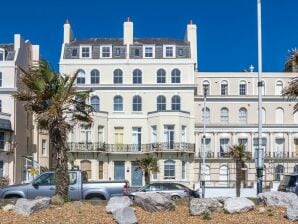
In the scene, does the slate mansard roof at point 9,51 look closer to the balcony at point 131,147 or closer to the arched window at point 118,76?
the balcony at point 131,147

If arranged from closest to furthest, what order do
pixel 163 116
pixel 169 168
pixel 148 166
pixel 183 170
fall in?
pixel 148 166 → pixel 169 168 → pixel 163 116 → pixel 183 170

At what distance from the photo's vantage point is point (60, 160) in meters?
22.8

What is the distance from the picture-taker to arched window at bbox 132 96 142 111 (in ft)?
214

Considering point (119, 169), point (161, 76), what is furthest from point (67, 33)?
point (119, 169)

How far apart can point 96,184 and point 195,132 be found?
4332 cm

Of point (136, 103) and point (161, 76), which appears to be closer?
point (136, 103)

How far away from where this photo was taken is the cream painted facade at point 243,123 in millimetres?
67625

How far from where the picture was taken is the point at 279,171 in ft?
223

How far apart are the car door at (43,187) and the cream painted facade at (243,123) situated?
41.9 m

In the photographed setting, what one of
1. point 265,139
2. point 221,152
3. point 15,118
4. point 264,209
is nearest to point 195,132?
point 221,152

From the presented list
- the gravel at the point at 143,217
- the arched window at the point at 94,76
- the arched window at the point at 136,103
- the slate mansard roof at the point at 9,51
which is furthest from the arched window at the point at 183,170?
the gravel at the point at 143,217

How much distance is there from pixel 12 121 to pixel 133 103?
1305 cm

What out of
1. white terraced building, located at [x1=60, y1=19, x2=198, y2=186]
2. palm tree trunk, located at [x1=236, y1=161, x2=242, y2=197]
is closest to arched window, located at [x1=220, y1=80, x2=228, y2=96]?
white terraced building, located at [x1=60, y1=19, x2=198, y2=186]

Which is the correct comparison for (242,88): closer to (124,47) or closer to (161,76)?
(161,76)
